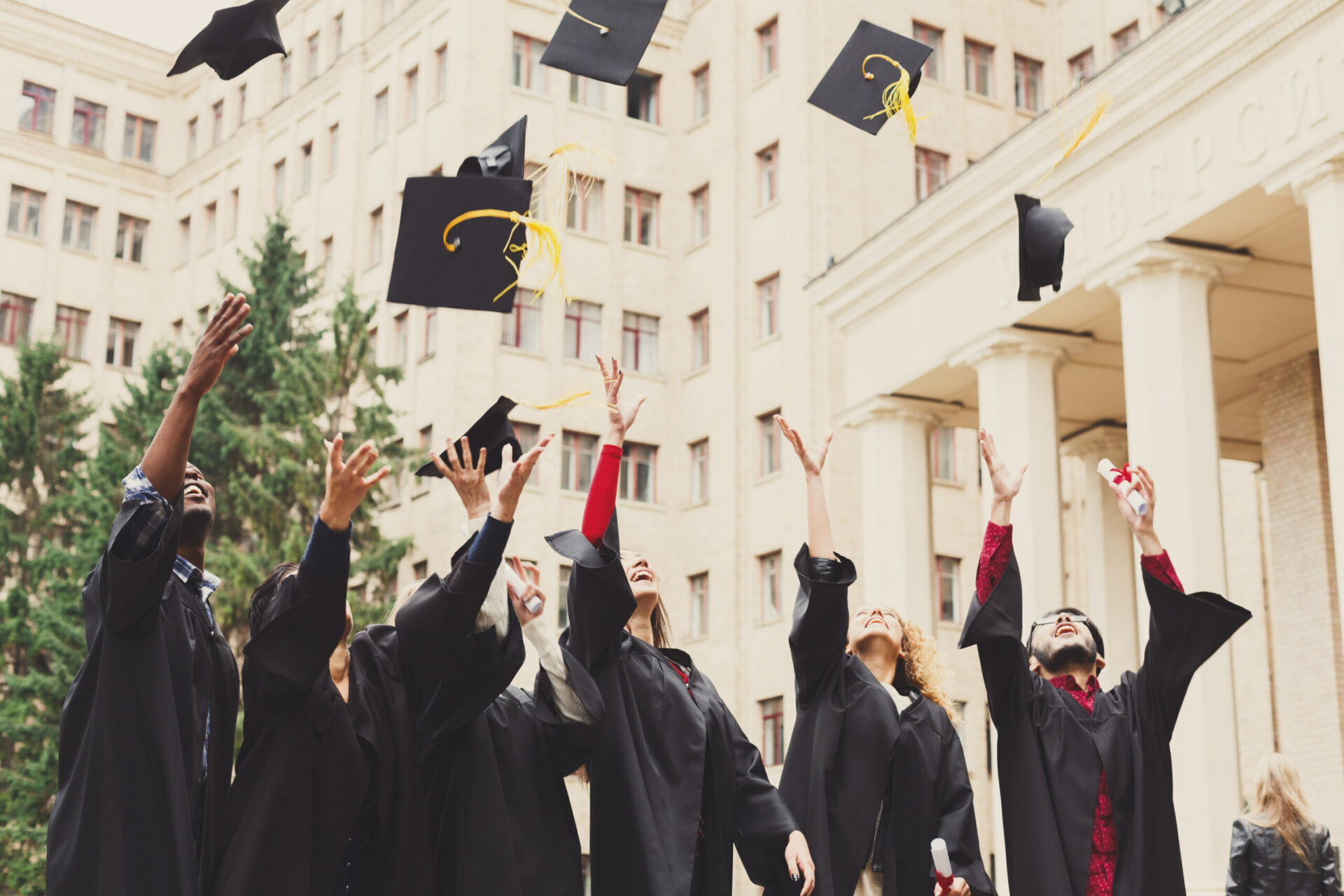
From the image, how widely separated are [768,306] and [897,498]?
41.2ft

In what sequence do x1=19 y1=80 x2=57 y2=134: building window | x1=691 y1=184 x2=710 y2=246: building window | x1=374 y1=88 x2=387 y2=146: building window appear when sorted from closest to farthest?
x1=691 y1=184 x2=710 y2=246: building window
x1=374 y1=88 x2=387 y2=146: building window
x1=19 y1=80 x2=57 y2=134: building window

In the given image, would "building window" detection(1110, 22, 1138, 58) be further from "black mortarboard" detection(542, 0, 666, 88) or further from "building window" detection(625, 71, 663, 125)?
"black mortarboard" detection(542, 0, 666, 88)

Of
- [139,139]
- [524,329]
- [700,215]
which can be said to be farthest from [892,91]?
[139,139]

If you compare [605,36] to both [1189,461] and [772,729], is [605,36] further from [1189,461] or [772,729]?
[772,729]

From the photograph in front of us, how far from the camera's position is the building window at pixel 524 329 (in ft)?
110

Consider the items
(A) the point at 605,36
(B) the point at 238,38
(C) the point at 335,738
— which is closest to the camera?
(C) the point at 335,738

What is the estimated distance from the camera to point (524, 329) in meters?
34.0

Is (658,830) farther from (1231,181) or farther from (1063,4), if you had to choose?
(1063,4)

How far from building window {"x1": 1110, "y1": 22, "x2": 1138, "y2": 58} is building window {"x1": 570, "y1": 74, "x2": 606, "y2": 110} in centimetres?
1124

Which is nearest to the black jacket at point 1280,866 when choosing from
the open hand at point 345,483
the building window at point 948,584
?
the open hand at point 345,483

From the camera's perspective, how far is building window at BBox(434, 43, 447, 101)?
116 ft

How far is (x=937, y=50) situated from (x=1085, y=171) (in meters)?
18.0

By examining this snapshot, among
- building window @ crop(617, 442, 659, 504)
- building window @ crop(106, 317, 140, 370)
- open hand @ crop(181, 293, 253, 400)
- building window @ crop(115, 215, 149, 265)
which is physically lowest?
open hand @ crop(181, 293, 253, 400)

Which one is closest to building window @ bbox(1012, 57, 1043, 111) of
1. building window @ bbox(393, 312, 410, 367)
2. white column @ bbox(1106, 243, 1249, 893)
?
building window @ bbox(393, 312, 410, 367)
